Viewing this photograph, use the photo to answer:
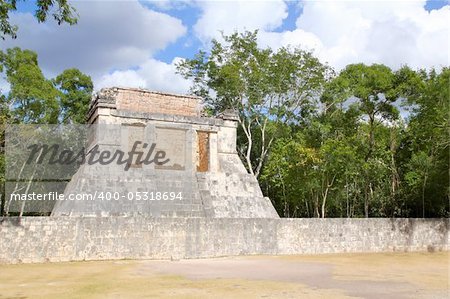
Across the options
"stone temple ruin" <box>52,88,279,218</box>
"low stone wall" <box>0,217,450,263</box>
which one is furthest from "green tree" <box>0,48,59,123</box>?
"low stone wall" <box>0,217,450,263</box>

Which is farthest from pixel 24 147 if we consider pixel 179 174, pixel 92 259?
pixel 92 259

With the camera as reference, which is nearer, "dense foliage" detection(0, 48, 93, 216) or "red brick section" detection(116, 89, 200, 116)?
"red brick section" detection(116, 89, 200, 116)

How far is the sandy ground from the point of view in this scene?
6.64 metres

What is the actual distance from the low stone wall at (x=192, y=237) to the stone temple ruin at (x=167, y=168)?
56.8 inches

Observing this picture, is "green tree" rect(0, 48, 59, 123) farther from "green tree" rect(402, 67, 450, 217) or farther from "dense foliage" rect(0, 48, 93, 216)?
"green tree" rect(402, 67, 450, 217)

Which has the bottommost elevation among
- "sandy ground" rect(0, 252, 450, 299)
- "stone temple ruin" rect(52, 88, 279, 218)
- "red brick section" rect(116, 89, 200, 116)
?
"sandy ground" rect(0, 252, 450, 299)

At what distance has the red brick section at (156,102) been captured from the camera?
1664 cm

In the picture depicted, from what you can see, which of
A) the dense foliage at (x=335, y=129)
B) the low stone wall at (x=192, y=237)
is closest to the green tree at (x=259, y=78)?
the dense foliage at (x=335, y=129)

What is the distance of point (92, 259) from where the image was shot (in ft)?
36.6

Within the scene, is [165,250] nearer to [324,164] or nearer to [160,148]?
[160,148]

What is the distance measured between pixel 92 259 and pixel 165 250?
1.93 metres

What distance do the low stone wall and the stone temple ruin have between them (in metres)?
1.44

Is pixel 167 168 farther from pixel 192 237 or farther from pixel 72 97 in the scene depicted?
pixel 72 97

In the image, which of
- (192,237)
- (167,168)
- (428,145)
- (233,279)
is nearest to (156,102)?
(167,168)
